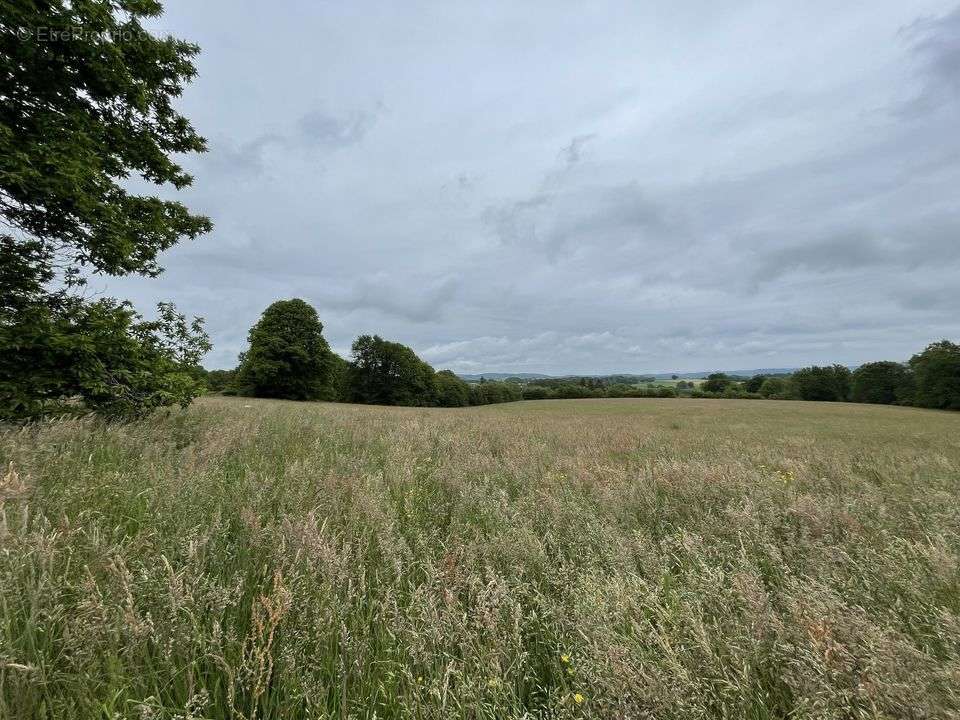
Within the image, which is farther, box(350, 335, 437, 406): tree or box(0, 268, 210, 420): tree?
box(350, 335, 437, 406): tree

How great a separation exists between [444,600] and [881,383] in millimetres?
96500

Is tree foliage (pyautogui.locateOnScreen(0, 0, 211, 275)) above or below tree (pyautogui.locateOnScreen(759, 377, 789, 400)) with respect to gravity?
above

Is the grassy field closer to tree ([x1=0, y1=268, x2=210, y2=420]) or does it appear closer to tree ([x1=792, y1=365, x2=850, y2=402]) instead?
tree ([x1=0, y1=268, x2=210, y2=420])

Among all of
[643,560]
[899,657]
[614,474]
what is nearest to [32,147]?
[643,560]

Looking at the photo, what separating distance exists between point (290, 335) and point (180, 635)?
1716 inches

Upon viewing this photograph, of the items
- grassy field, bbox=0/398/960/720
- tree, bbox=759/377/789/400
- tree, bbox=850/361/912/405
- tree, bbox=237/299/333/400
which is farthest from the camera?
tree, bbox=759/377/789/400

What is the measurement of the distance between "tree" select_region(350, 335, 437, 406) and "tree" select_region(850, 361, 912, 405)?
8020cm

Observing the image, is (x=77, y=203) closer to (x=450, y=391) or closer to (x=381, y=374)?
(x=381, y=374)

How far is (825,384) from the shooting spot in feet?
248

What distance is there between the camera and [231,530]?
3.23 m

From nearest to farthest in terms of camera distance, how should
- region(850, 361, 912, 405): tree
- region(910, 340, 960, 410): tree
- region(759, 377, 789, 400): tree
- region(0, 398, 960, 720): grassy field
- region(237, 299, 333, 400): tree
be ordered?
region(0, 398, 960, 720): grassy field → region(237, 299, 333, 400): tree → region(910, 340, 960, 410): tree → region(850, 361, 912, 405): tree → region(759, 377, 789, 400): tree

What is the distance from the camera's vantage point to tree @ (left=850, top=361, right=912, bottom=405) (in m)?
63.7

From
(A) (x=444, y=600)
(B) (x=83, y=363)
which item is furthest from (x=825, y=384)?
(B) (x=83, y=363)

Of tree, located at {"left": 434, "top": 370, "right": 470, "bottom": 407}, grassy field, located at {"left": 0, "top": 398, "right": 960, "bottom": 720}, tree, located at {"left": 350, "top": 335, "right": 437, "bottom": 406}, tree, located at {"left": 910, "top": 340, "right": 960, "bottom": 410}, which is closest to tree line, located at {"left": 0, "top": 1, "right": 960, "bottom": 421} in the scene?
grassy field, located at {"left": 0, "top": 398, "right": 960, "bottom": 720}
